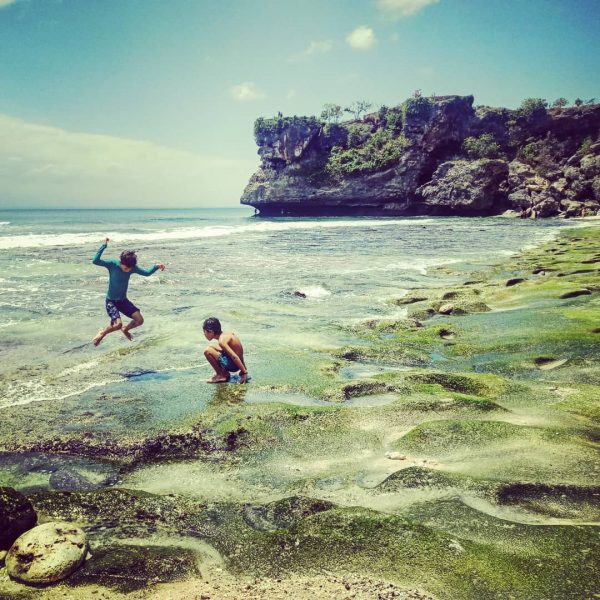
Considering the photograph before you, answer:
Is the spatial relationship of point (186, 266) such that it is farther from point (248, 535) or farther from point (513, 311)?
point (248, 535)

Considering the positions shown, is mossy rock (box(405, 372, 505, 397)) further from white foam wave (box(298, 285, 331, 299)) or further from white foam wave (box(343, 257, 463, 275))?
white foam wave (box(343, 257, 463, 275))

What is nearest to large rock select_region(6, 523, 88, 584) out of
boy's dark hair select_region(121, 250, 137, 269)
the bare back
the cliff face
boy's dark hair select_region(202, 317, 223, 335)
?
the bare back

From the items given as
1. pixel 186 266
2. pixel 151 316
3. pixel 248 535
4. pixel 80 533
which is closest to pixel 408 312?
pixel 151 316

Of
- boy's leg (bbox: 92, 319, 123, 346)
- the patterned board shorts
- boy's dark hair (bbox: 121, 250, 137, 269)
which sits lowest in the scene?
boy's leg (bbox: 92, 319, 123, 346)

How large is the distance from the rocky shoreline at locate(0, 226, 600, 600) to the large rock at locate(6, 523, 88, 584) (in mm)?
70

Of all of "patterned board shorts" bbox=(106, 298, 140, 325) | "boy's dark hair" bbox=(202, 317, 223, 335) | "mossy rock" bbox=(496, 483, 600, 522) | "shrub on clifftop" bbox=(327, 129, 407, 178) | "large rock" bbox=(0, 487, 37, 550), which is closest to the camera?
"large rock" bbox=(0, 487, 37, 550)

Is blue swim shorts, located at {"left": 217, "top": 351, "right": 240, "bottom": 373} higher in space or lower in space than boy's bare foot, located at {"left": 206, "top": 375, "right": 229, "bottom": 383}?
higher

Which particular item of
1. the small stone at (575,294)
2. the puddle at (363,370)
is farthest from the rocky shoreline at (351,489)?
the small stone at (575,294)

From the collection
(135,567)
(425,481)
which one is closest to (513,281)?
(425,481)

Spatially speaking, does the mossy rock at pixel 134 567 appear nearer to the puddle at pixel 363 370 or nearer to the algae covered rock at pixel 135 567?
the algae covered rock at pixel 135 567

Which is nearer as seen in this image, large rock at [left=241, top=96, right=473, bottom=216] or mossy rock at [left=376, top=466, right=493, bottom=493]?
mossy rock at [left=376, top=466, right=493, bottom=493]

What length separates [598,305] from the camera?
10.4 meters

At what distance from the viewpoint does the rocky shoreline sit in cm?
295

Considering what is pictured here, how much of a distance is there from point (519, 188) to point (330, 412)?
232 feet
